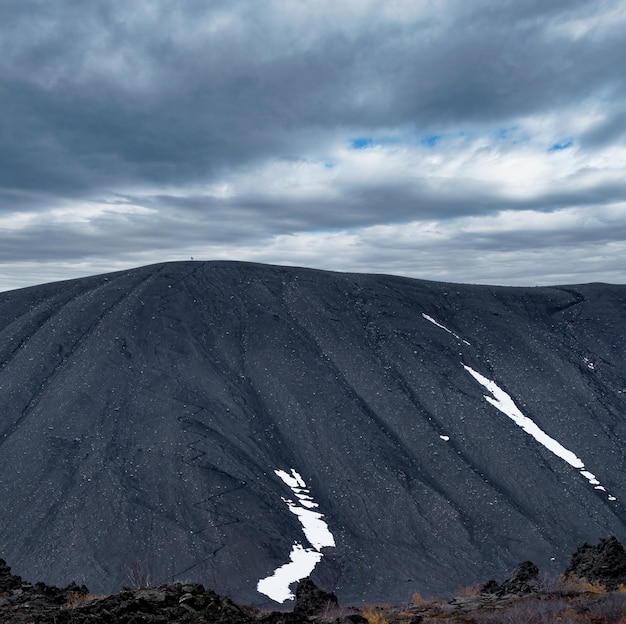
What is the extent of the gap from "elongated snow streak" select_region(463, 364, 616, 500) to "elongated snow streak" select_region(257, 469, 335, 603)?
15.2m

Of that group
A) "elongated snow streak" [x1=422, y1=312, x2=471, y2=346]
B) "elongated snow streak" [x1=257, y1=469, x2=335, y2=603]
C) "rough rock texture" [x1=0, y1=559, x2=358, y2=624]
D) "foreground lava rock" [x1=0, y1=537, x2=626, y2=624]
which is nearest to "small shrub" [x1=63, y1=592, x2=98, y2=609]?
"foreground lava rock" [x1=0, y1=537, x2=626, y2=624]

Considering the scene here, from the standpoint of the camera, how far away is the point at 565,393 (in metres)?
43.1

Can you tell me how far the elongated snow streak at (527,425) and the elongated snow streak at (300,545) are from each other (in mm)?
15186

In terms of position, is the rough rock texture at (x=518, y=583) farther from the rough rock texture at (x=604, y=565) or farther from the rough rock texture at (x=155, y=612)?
the rough rock texture at (x=155, y=612)

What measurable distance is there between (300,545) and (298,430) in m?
8.14

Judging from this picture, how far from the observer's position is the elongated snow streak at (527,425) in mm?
36750

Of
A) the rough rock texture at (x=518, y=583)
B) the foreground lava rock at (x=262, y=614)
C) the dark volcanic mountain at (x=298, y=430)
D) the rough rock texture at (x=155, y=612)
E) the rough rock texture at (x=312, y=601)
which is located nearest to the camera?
the rough rock texture at (x=155, y=612)

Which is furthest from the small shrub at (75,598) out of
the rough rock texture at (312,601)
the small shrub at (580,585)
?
the small shrub at (580,585)

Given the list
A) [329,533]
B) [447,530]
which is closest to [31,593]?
[329,533]

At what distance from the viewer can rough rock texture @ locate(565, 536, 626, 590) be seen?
57.3 feet

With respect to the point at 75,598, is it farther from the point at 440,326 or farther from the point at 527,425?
the point at 440,326

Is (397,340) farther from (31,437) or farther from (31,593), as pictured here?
(31,593)

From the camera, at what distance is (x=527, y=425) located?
39938 mm

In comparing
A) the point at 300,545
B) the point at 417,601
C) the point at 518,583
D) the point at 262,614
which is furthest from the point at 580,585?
the point at 300,545
